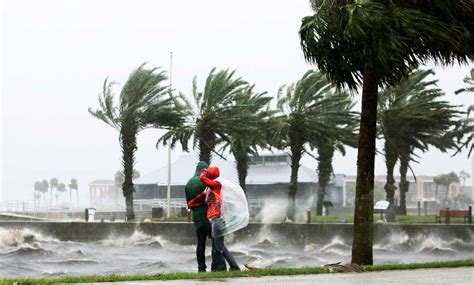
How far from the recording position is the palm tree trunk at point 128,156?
4819 cm

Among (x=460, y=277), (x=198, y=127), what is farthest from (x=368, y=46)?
(x=198, y=127)

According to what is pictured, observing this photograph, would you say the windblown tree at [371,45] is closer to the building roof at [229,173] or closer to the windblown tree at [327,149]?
the windblown tree at [327,149]

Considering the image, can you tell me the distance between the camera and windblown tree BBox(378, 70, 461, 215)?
48.8 m

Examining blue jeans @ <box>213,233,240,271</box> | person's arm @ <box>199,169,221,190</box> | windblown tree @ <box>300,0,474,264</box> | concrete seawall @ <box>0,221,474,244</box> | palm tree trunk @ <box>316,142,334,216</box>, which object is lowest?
concrete seawall @ <box>0,221,474,244</box>

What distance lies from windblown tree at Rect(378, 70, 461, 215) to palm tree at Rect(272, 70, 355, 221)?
251cm

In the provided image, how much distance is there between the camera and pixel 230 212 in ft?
50.9

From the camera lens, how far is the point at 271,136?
52.6m

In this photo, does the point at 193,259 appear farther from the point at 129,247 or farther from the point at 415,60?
the point at 415,60

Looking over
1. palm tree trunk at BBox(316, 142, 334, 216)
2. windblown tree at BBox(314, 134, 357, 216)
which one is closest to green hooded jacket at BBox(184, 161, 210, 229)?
windblown tree at BBox(314, 134, 357, 216)

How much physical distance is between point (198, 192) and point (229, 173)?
66.6m

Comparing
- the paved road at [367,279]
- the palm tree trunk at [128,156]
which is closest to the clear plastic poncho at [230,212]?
the paved road at [367,279]

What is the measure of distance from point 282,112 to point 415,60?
1323 inches

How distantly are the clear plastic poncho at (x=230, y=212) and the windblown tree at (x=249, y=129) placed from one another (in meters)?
32.7

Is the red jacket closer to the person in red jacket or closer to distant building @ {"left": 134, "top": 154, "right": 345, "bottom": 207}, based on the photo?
the person in red jacket
